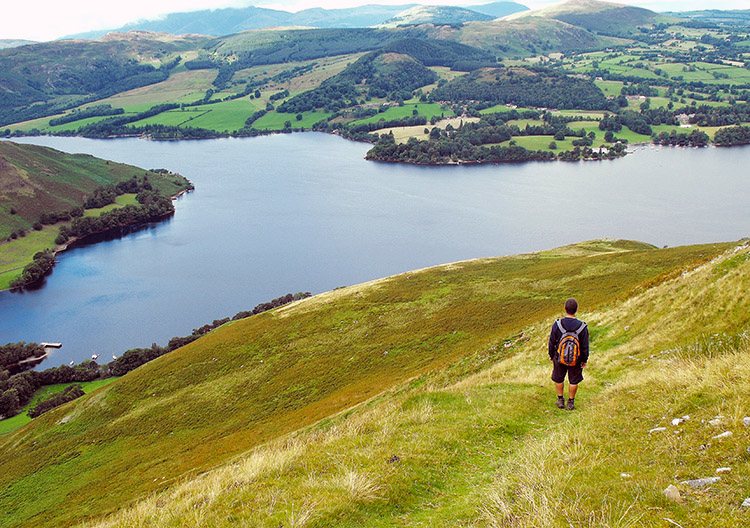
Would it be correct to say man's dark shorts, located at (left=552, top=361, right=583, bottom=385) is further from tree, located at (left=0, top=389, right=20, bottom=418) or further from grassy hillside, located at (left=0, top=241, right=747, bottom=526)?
tree, located at (left=0, top=389, right=20, bottom=418)

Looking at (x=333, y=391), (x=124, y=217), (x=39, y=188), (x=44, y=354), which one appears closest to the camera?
(x=333, y=391)

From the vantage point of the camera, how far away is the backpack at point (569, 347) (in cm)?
1466

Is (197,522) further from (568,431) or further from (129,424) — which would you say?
(129,424)

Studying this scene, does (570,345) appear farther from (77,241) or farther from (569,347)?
(77,241)

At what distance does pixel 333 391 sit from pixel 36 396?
5660 cm

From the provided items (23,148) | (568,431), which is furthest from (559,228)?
(23,148)

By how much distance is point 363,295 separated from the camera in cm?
5741

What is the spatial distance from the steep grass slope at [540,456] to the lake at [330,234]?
83.4 metres

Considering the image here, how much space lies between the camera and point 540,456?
11992mm

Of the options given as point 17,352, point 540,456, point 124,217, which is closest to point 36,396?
point 17,352

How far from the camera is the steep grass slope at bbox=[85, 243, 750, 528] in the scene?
9352 mm

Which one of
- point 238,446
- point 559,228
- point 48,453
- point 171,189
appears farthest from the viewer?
point 171,189

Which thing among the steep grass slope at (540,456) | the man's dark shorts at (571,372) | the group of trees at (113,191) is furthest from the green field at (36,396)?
the group of trees at (113,191)

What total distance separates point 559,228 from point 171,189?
14676 cm
